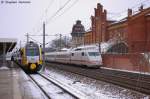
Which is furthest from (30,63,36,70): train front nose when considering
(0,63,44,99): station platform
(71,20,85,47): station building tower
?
(71,20,85,47): station building tower

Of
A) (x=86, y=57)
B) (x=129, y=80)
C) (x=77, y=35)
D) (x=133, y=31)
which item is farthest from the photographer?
(x=77, y=35)

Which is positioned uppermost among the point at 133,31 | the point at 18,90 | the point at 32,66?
the point at 133,31

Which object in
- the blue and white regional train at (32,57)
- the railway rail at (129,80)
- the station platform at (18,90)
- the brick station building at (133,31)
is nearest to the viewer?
the station platform at (18,90)

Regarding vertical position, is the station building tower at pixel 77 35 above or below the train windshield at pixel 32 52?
above

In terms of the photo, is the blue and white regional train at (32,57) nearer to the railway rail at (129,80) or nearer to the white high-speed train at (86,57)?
the railway rail at (129,80)

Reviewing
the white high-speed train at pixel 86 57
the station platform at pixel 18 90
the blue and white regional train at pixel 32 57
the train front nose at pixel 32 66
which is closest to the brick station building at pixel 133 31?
the white high-speed train at pixel 86 57

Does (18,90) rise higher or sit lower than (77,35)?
lower

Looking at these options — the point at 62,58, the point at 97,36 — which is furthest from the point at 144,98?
the point at 97,36

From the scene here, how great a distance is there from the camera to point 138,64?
1645 inches

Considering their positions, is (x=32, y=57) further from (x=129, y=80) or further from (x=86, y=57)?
(x=129, y=80)

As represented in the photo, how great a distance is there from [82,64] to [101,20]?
3320cm

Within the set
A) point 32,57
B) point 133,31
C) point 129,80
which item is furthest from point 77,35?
point 129,80

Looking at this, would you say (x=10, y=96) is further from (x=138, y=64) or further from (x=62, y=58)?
(x=62, y=58)

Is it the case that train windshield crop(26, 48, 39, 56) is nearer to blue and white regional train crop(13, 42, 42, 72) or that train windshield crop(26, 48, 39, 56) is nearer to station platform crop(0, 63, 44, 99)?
blue and white regional train crop(13, 42, 42, 72)
